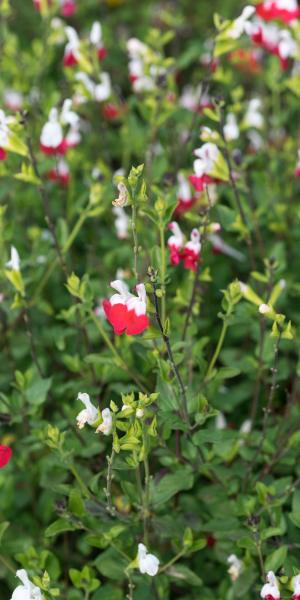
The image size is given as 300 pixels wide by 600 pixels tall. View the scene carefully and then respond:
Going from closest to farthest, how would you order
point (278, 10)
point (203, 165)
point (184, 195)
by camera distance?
point (203, 165), point (184, 195), point (278, 10)

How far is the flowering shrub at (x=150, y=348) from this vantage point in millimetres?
1517

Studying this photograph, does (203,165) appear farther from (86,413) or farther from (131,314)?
(86,413)

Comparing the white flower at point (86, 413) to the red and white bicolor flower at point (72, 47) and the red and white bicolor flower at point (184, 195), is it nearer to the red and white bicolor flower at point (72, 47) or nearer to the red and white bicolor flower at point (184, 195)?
the red and white bicolor flower at point (184, 195)

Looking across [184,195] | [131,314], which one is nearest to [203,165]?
[184,195]

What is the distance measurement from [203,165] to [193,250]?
0.21m

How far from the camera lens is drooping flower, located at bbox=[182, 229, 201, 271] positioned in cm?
159

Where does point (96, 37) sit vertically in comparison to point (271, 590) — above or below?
above

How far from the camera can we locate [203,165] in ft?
5.59

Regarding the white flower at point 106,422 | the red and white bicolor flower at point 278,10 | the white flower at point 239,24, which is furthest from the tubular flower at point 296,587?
the red and white bicolor flower at point 278,10

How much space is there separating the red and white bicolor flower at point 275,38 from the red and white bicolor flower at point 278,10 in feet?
0.09

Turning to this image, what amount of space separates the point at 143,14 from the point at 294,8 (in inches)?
64.6

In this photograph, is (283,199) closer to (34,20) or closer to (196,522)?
(196,522)

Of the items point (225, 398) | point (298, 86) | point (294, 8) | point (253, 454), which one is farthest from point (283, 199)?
point (253, 454)

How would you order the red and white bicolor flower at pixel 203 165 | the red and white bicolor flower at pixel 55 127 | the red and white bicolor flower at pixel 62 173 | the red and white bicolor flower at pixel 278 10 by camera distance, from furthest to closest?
1. the red and white bicolor flower at pixel 62 173
2. the red and white bicolor flower at pixel 278 10
3. the red and white bicolor flower at pixel 55 127
4. the red and white bicolor flower at pixel 203 165
